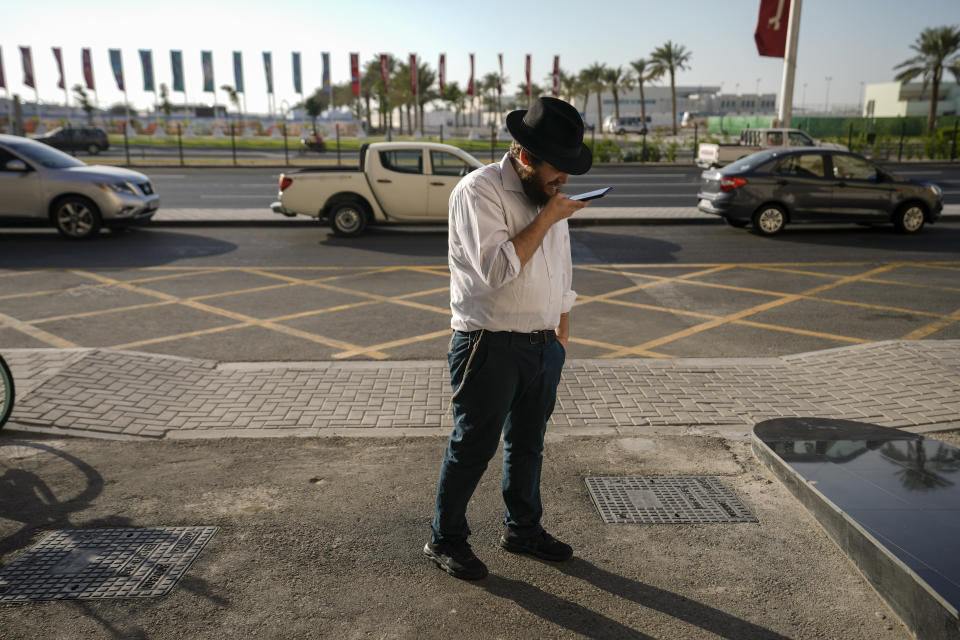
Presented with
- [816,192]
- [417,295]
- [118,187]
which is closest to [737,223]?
[816,192]

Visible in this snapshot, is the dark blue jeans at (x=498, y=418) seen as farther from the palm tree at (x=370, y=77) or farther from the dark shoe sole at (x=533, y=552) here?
the palm tree at (x=370, y=77)

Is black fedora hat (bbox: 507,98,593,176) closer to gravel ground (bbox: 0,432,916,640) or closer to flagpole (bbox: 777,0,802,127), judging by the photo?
gravel ground (bbox: 0,432,916,640)

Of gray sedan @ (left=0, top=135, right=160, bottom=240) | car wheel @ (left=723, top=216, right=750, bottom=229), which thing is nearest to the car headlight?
gray sedan @ (left=0, top=135, right=160, bottom=240)

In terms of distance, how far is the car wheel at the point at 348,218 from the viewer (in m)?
13.2

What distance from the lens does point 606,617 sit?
2.98 metres

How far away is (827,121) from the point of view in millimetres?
57969

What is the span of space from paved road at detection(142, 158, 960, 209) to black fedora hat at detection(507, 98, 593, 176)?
15.9 m

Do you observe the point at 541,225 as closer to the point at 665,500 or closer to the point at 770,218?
the point at 665,500

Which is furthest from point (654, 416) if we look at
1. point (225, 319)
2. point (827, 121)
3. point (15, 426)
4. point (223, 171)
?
point (827, 121)

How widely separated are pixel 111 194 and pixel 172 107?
108 metres

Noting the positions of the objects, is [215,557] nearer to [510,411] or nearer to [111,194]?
[510,411]

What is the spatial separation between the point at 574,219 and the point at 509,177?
12806 mm

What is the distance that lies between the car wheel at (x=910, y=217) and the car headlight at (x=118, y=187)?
1392 cm

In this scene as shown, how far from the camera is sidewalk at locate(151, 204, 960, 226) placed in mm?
14883
